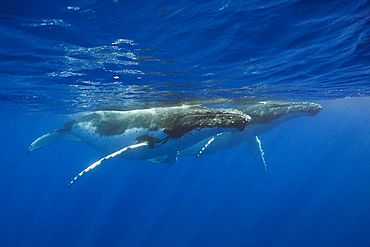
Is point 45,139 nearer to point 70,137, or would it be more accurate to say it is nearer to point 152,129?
point 70,137

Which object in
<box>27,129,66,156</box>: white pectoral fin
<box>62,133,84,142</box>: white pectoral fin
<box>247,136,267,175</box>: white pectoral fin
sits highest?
<box>247,136,267,175</box>: white pectoral fin

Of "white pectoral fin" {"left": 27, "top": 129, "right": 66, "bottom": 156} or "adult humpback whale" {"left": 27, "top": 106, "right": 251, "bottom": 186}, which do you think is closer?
"adult humpback whale" {"left": 27, "top": 106, "right": 251, "bottom": 186}

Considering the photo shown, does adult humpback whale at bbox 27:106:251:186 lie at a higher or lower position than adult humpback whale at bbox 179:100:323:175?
lower

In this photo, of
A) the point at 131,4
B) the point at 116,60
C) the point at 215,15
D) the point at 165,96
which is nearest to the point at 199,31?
the point at 215,15

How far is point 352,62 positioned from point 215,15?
8.92 m

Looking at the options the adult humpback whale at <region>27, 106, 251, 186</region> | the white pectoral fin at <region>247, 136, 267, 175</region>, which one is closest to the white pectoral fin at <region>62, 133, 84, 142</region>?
the adult humpback whale at <region>27, 106, 251, 186</region>

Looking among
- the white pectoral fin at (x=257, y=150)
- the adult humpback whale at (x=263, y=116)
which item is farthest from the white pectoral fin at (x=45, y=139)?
the white pectoral fin at (x=257, y=150)

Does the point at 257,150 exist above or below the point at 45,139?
above

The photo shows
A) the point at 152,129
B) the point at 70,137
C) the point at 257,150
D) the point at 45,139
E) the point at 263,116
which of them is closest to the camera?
the point at 152,129

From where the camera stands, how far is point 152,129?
26.5 ft

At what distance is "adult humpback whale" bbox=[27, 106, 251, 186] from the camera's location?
672 centimetres

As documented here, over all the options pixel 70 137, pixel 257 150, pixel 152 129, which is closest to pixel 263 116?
pixel 257 150

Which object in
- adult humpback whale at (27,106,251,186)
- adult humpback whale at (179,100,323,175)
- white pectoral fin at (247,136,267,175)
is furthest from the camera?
white pectoral fin at (247,136,267,175)

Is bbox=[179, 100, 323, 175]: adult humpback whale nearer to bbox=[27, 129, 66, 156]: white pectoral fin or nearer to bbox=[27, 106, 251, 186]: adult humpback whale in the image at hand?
bbox=[27, 106, 251, 186]: adult humpback whale
